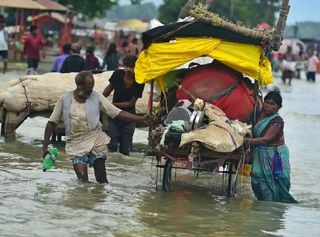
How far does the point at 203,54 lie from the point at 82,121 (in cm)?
148

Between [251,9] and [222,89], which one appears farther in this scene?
[251,9]

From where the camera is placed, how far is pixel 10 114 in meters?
14.1

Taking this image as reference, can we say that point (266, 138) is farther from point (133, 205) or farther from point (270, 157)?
point (133, 205)

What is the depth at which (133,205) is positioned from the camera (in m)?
9.66

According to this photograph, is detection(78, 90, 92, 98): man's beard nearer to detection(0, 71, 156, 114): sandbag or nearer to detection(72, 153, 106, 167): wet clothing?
detection(72, 153, 106, 167): wet clothing

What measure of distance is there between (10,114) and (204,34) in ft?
14.9

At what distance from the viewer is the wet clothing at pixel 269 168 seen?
10250 mm

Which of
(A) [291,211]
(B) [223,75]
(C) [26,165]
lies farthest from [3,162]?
(A) [291,211]

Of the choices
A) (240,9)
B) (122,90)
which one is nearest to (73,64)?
(122,90)

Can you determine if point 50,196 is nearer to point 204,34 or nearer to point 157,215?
point 157,215

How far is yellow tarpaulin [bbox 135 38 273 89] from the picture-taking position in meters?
10.4

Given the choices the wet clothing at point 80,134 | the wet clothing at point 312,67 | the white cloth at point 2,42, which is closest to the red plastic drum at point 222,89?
the wet clothing at point 80,134

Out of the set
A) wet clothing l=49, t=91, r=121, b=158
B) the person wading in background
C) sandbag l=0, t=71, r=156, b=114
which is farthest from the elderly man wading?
sandbag l=0, t=71, r=156, b=114

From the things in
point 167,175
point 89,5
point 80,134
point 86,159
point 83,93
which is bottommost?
point 167,175
